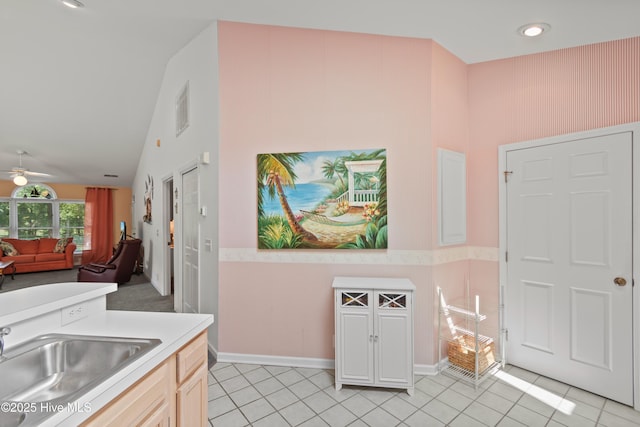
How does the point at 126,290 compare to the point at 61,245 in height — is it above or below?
below

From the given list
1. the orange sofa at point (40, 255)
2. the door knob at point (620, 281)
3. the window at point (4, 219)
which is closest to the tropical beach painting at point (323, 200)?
the door knob at point (620, 281)

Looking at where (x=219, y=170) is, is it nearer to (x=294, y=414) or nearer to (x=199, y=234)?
(x=199, y=234)

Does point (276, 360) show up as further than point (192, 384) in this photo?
Yes

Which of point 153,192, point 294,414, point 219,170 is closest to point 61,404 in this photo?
point 294,414

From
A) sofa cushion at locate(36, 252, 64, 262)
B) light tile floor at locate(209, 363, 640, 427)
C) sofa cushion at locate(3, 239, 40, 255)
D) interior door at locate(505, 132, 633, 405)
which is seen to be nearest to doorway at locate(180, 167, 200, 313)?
light tile floor at locate(209, 363, 640, 427)

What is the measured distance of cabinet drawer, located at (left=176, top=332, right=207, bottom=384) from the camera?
4.09 ft

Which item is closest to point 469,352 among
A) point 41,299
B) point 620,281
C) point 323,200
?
point 620,281

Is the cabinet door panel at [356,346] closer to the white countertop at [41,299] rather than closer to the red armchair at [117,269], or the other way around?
the white countertop at [41,299]

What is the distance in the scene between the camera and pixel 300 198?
8.31 ft

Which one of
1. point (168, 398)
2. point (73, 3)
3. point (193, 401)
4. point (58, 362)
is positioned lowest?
point (193, 401)

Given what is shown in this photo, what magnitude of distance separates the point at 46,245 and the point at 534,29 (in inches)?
384

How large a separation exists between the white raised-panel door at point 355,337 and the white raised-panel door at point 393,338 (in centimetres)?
6

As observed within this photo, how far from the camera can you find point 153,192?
532 centimetres

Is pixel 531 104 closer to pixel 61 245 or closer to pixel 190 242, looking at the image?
pixel 190 242
